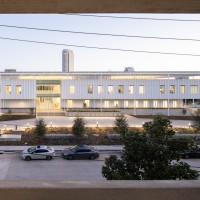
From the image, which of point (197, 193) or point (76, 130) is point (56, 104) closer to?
point (76, 130)

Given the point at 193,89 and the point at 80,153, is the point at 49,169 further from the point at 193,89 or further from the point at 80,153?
the point at 193,89

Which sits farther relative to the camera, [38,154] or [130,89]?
[130,89]

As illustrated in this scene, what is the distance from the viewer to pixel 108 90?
2072 inches

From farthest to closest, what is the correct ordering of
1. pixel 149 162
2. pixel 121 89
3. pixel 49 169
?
1. pixel 121 89
2. pixel 49 169
3. pixel 149 162

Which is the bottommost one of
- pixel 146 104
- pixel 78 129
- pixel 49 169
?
pixel 49 169

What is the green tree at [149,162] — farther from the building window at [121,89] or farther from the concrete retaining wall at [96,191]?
the building window at [121,89]

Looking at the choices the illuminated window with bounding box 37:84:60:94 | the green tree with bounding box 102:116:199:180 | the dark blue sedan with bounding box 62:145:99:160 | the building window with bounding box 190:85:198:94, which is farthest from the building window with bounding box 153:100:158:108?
the green tree with bounding box 102:116:199:180

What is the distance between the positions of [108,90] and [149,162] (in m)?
45.8

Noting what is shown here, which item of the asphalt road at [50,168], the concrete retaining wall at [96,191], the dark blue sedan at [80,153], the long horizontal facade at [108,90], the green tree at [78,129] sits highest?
the long horizontal facade at [108,90]

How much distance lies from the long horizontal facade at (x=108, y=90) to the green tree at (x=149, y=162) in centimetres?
4454

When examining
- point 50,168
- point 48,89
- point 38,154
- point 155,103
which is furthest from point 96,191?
point 48,89

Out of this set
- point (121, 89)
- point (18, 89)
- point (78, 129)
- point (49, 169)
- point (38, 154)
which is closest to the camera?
point (49, 169)

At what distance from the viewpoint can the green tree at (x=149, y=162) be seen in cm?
666

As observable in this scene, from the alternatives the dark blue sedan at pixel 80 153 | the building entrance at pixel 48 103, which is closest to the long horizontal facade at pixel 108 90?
the building entrance at pixel 48 103
